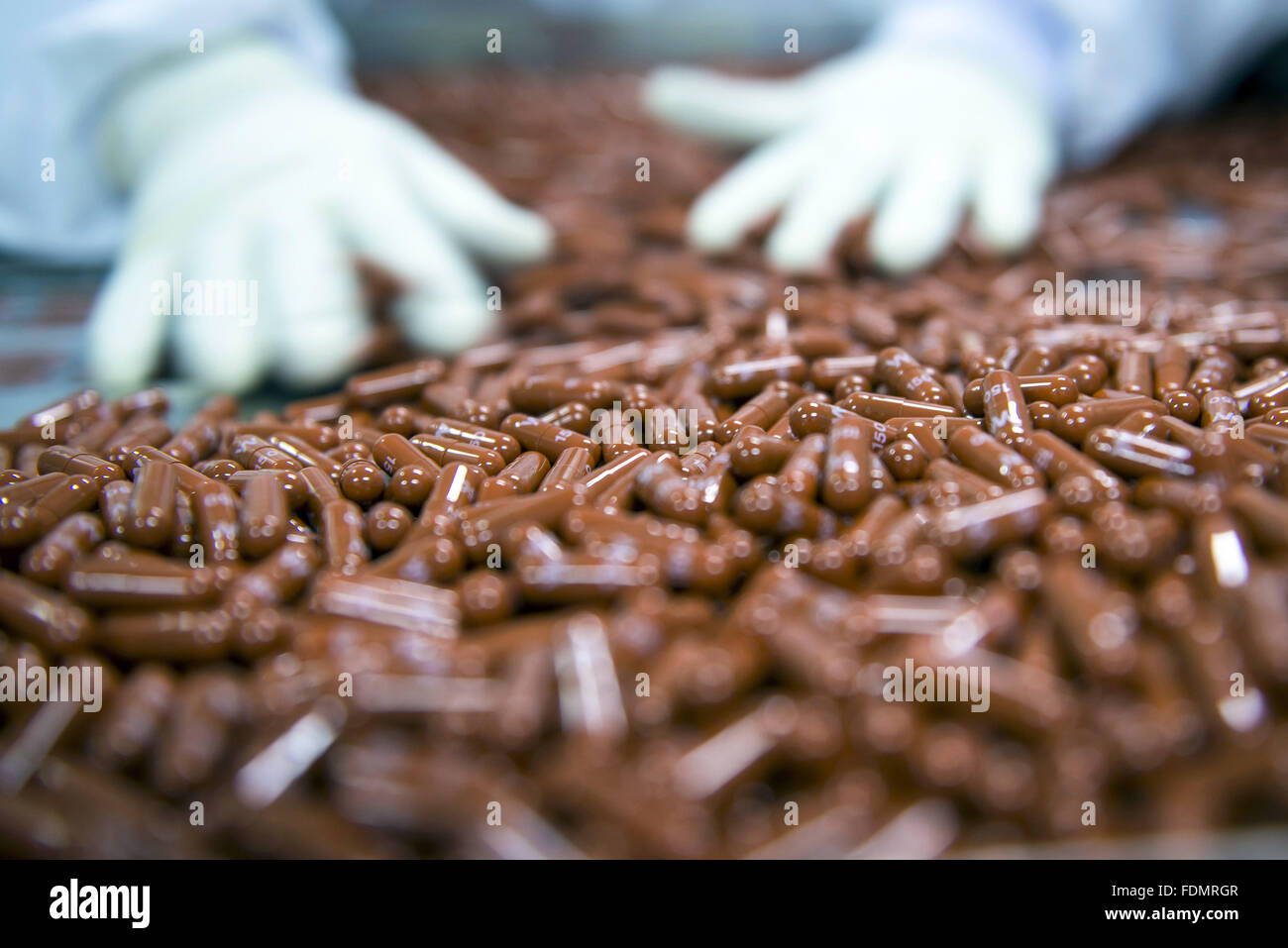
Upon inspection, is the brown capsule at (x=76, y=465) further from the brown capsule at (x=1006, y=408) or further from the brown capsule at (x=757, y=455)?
the brown capsule at (x=1006, y=408)

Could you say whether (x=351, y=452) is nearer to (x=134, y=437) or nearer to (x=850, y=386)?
(x=134, y=437)

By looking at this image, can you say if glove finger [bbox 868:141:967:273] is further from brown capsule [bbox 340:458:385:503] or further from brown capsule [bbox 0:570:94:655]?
brown capsule [bbox 0:570:94:655]

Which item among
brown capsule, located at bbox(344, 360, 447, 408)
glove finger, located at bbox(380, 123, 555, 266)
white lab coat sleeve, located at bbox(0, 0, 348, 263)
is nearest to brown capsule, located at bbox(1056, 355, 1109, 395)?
brown capsule, located at bbox(344, 360, 447, 408)

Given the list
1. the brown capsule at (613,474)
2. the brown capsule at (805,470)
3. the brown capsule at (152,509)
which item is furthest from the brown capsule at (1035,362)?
the brown capsule at (152,509)

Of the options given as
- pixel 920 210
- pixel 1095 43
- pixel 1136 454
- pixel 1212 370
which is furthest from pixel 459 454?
pixel 1095 43

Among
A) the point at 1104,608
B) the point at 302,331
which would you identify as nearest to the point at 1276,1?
the point at 1104,608

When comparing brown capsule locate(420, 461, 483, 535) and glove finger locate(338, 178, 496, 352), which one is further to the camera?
glove finger locate(338, 178, 496, 352)
